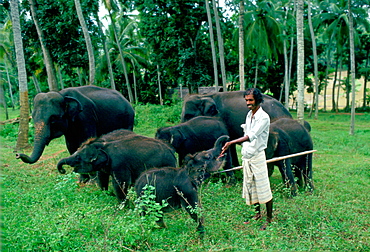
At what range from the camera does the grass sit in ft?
13.1

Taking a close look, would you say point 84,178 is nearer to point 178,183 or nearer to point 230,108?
point 230,108

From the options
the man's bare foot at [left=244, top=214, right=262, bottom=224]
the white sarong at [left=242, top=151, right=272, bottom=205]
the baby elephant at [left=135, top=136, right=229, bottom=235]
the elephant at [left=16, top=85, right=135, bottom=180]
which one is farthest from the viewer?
the elephant at [left=16, top=85, right=135, bottom=180]

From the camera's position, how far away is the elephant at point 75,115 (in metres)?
6.83

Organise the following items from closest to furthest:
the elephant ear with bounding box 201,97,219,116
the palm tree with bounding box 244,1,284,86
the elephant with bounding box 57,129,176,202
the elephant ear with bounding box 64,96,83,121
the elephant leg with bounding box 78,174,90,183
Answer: the elephant with bounding box 57,129,176,202 < the elephant ear with bounding box 64,96,83,121 < the elephant leg with bounding box 78,174,90,183 < the elephant ear with bounding box 201,97,219,116 < the palm tree with bounding box 244,1,284,86

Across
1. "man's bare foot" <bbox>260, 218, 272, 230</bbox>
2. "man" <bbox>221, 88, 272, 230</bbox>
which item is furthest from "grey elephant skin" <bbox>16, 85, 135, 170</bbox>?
"man's bare foot" <bbox>260, 218, 272, 230</bbox>

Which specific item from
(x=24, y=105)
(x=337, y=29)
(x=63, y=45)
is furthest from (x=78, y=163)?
(x=337, y=29)

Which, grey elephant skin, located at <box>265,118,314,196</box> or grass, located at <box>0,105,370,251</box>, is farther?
grey elephant skin, located at <box>265,118,314,196</box>

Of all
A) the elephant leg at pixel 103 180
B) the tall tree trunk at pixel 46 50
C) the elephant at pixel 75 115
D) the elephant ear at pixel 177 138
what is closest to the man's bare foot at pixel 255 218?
the elephant ear at pixel 177 138

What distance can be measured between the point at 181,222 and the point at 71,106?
3.57 meters

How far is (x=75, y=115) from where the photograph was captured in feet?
24.0

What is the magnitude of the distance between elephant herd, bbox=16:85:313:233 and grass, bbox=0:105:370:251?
14.0 inches

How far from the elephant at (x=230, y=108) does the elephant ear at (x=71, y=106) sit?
8.74ft

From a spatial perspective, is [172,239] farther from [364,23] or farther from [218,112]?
[364,23]

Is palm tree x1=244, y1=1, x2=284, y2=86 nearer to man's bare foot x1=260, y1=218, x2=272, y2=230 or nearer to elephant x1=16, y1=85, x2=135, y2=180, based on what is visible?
elephant x1=16, y1=85, x2=135, y2=180
